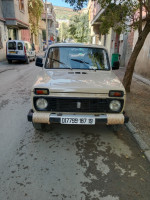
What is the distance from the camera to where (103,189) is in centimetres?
229

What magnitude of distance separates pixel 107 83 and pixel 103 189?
176 cm

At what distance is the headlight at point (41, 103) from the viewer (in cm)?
310

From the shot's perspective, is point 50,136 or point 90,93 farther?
point 50,136

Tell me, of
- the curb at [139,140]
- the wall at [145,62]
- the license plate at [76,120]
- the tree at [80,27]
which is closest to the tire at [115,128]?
the curb at [139,140]

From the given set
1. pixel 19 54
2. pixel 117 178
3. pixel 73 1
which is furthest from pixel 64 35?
pixel 117 178

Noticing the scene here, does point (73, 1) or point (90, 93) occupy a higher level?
point (73, 1)

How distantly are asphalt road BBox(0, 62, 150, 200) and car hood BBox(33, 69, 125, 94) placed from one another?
3.53 ft

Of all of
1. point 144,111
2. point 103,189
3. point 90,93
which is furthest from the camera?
point 144,111

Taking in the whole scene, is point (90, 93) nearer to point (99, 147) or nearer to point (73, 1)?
point (99, 147)

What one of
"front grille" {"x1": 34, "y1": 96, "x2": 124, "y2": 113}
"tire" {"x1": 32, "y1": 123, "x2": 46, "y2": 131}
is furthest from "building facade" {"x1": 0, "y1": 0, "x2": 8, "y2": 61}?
"front grille" {"x1": 34, "y1": 96, "x2": 124, "y2": 113}

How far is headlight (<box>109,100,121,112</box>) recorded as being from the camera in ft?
10.2

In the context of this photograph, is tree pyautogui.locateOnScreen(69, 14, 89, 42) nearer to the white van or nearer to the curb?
the white van

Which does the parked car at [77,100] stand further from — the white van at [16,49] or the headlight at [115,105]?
the white van at [16,49]

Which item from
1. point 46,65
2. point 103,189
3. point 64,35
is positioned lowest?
point 103,189
